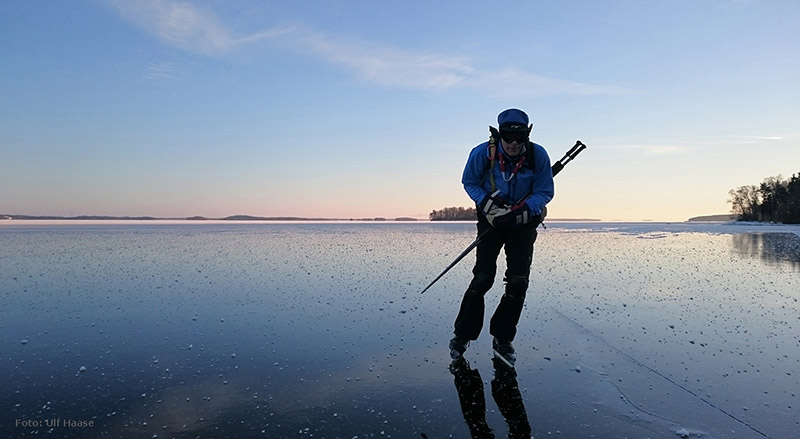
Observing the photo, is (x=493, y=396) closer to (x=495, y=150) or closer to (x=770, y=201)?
(x=495, y=150)

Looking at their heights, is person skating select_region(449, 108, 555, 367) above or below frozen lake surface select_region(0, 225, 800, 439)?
above

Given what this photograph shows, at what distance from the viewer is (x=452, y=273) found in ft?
32.2

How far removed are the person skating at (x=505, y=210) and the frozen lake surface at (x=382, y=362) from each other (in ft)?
0.95

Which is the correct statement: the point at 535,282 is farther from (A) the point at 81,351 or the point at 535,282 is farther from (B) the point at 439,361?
(A) the point at 81,351

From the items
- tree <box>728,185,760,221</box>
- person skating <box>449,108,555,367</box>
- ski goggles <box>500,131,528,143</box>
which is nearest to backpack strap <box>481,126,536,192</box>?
person skating <box>449,108,555,367</box>

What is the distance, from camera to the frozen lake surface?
288 centimetres

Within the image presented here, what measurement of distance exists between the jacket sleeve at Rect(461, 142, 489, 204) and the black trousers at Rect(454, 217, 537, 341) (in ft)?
1.03

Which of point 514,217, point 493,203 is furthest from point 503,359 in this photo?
point 493,203

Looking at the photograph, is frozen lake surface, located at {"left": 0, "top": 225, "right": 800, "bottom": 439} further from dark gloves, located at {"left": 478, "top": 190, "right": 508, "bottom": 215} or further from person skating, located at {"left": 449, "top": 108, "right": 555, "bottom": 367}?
dark gloves, located at {"left": 478, "top": 190, "right": 508, "bottom": 215}

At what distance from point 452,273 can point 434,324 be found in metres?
4.45

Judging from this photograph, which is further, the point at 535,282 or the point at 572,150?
the point at 535,282

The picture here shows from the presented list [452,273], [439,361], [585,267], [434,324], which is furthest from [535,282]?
[439,361]

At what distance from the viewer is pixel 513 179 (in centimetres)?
419

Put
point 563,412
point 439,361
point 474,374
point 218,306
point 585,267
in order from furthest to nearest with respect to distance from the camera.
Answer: point 585,267 < point 218,306 < point 439,361 < point 474,374 < point 563,412
